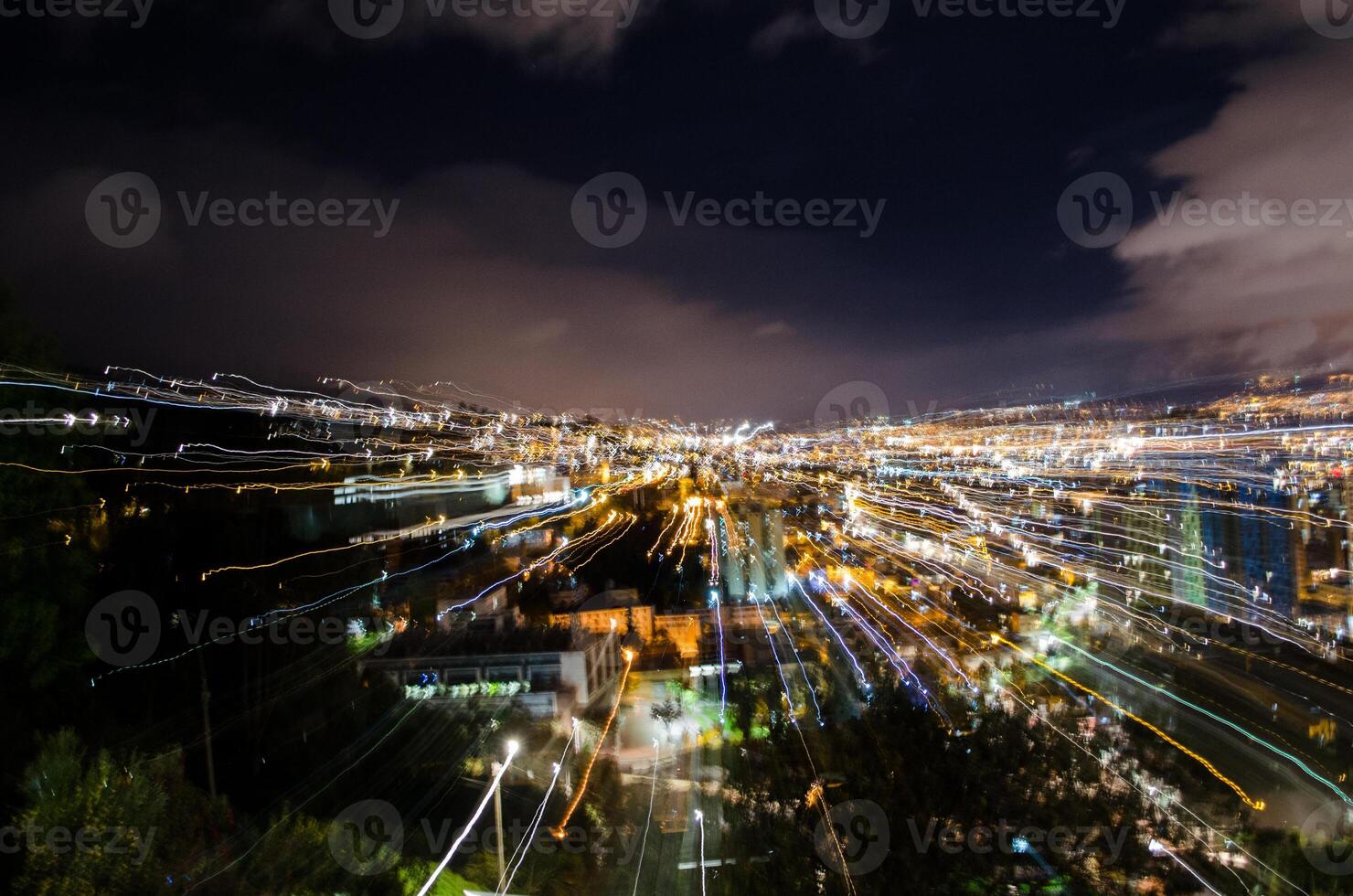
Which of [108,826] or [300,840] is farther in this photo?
[300,840]

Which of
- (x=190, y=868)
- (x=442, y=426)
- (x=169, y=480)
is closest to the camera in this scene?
(x=190, y=868)

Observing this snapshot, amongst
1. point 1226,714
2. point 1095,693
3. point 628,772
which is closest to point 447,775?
point 628,772

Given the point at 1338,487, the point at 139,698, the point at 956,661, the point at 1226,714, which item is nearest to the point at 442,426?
the point at 139,698

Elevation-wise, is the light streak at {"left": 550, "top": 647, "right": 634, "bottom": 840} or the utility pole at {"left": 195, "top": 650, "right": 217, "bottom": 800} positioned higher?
the utility pole at {"left": 195, "top": 650, "right": 217, "bottom": 800}

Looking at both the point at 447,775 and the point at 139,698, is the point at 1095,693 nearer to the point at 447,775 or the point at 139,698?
the point at 447,775

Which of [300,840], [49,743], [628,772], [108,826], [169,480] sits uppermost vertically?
[169,480]

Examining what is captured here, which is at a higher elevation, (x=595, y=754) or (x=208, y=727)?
(x=208, y=727)

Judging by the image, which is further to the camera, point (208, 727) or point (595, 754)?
point (595, 754)

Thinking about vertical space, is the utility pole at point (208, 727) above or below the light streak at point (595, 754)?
above

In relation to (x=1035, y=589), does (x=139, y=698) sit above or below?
above

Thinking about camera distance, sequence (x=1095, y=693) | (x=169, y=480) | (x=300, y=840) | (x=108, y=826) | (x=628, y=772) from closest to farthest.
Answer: (x=108, y=826)
(x=300, y=840)
(x=628, y=772)
(x=169, y=480)
(x=1095, y=693)
